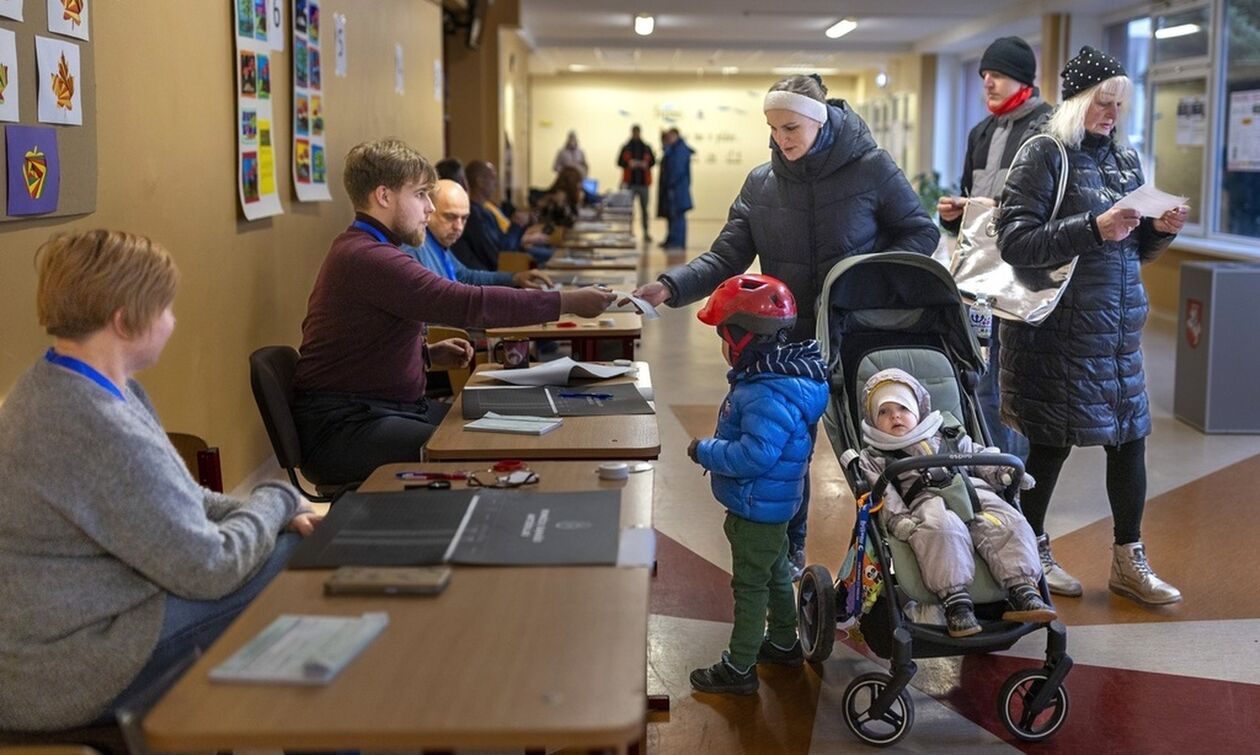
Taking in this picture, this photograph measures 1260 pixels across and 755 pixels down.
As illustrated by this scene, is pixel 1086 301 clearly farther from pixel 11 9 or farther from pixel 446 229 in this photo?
pixel 11 9

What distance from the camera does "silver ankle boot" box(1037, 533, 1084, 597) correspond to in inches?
156

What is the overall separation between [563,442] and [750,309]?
0.53 meters

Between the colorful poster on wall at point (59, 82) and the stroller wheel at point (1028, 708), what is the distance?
2591 mm

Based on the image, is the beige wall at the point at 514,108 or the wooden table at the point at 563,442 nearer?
the wooden table at the point at 563,442

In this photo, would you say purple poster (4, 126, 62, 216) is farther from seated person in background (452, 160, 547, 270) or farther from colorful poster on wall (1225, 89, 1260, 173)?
colorful poster on wall (1225, 89, 1260, 173)

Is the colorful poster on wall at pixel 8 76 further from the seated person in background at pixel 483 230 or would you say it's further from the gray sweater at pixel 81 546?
the seated person in background at pixel 483 230

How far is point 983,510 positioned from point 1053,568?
44.2 inches

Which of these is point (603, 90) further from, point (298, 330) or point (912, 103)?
point (298, 330)

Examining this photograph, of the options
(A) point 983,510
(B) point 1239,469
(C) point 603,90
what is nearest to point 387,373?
(A) point 983,510

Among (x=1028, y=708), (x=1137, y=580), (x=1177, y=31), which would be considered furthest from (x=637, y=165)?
(x=1028, y=708)

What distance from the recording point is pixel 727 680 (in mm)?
3225

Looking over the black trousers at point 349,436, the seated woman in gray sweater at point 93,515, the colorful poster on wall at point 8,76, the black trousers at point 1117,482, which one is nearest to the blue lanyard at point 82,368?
the seated woman in gray sweater at point 93,515

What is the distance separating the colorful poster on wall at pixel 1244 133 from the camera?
10.0m

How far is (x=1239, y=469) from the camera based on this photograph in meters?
5.56
